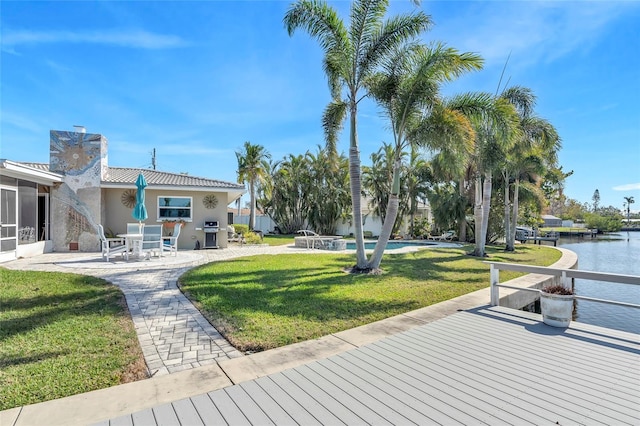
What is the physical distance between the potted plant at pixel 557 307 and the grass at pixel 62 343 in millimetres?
6032

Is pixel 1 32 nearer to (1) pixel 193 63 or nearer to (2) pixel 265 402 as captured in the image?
(1) pixel 193 63

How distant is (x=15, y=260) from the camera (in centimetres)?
1075

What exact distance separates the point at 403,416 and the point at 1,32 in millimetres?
11852

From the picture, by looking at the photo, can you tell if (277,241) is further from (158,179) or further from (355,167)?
(355,167)

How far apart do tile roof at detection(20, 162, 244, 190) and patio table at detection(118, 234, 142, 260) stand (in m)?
3.94

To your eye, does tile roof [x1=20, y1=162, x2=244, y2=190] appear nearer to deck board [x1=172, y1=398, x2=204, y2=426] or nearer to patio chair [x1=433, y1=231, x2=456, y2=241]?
deck board [x1=172, y1=398, x2=204, y2=426]

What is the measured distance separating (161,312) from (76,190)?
1136cm

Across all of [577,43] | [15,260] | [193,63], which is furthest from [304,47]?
[15,260]

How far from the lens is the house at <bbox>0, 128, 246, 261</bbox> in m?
11.2

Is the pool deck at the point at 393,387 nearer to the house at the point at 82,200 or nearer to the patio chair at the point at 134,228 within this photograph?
the patio chair at the point at 134,228

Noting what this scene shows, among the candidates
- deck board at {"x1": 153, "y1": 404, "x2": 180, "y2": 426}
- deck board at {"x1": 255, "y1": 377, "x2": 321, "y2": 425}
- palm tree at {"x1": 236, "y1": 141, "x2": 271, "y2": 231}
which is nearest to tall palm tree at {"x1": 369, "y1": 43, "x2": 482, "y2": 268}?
deck board at {"x1": 255, "y1": 377, "x2": 321, "y2": 425}

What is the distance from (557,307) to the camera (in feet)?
16.6

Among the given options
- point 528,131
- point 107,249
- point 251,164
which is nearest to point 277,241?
point 251,164

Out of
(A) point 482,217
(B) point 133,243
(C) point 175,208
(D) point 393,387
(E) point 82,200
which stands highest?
(E) point 82,200
